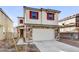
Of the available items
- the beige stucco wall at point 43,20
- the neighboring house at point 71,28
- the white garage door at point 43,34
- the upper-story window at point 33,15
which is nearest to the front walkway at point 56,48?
the white garage door at point 43,34

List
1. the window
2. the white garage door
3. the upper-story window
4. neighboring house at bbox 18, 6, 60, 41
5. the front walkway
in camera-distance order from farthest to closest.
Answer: the window < the upper-story window < the white garage door < neighboring house at bbox 18, 6, 60, 41 < the front walkway

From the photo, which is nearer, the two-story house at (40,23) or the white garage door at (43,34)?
the two-story house at (40,23)

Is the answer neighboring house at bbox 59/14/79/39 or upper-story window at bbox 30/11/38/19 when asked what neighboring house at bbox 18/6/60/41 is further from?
neighboring house at bbox 59/14/79/39

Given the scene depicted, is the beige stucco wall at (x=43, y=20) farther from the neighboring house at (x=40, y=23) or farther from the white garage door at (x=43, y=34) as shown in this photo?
the white garage door at (x=43, y=34)

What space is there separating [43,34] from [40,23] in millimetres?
1419

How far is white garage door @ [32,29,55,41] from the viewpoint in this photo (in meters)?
12.8

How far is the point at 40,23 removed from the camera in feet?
44.0

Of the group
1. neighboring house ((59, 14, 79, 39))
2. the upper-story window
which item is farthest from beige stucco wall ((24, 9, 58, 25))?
neighboring house ((59, 14, 79, 39))

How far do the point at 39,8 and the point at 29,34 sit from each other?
135 inches

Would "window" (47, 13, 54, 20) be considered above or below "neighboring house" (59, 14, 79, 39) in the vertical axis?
above

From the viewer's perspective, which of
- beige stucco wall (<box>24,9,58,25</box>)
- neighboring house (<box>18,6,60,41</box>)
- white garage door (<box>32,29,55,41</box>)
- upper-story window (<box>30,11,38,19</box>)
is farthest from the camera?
upper-story window (<box>30,11,38,19</box>)

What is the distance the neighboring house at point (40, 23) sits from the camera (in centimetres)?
1258

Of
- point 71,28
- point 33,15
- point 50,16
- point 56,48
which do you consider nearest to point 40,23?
point 33,15
